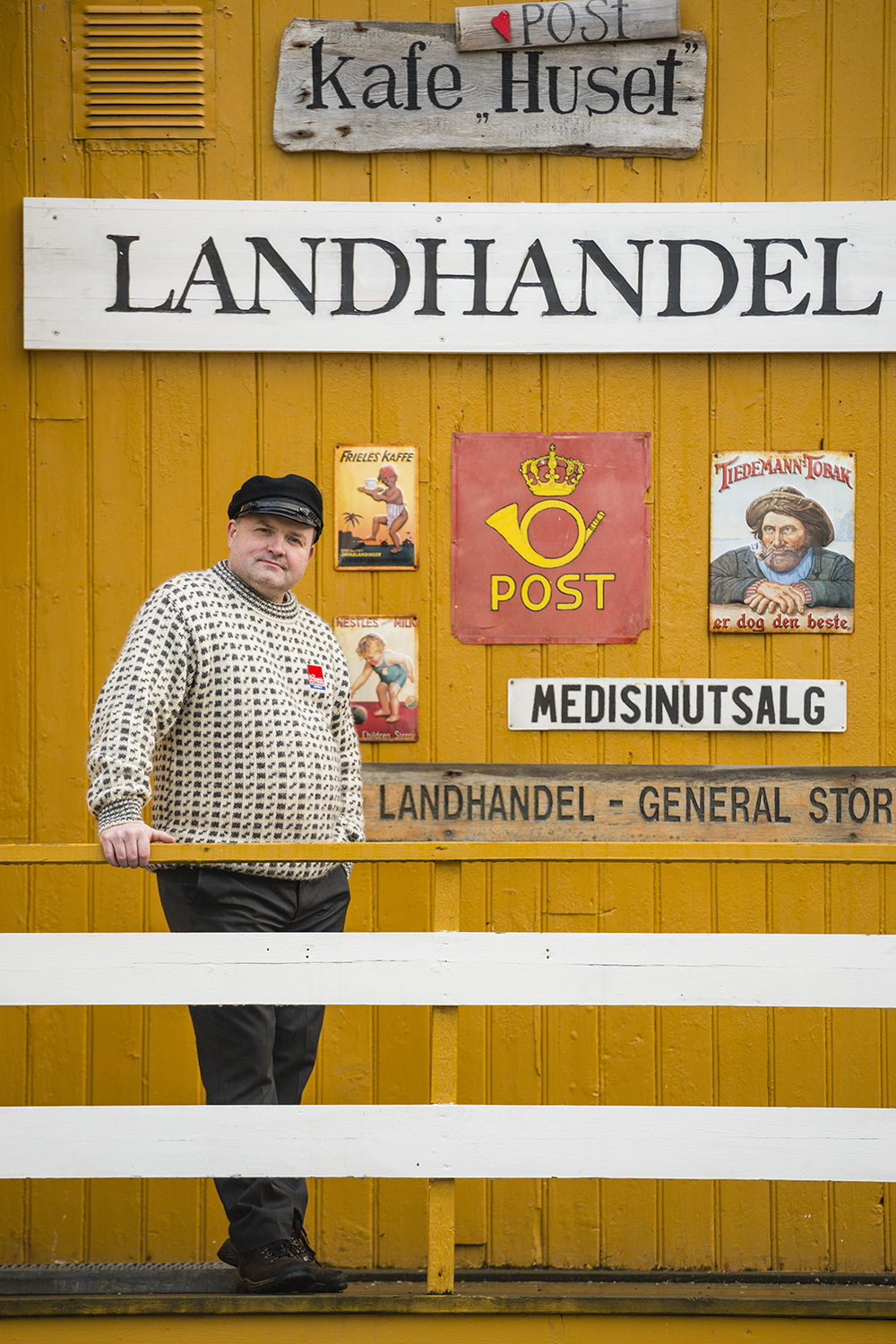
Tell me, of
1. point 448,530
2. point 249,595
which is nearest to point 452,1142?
point 249,595

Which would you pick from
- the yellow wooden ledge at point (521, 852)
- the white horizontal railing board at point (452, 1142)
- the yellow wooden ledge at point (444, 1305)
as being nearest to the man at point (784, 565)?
the yellow wooden ledge at point (521, 852)

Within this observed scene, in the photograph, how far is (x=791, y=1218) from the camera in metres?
3.41

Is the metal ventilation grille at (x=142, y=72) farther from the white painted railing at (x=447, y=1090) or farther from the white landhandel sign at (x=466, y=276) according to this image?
the white painted railing at (x=447, y=1090)

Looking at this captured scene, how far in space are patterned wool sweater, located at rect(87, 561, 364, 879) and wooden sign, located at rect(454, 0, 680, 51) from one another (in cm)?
203

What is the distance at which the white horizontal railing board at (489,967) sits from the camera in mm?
2408

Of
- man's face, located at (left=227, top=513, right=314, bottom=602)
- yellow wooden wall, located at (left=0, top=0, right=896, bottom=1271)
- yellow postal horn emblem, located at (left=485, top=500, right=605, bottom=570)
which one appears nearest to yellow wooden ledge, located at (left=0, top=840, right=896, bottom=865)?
man's face, located at (left=227, top=513, right=314, bottom=602)

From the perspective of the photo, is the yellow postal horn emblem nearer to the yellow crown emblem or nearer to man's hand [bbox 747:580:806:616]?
the yellow crown emblem

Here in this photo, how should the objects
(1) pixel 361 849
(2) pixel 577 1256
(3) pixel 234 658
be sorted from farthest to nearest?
(2) pixel 577 1256 < (3) pixel 234 658 < (1) pixel 361 849

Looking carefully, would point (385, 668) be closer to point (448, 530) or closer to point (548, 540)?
point (448, 530)

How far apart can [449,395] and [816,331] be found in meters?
1.16

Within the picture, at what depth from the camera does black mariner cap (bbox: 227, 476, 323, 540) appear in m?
2.64

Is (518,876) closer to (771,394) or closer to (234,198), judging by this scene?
(771,394)

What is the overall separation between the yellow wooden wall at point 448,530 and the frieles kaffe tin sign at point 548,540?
58 millimetres

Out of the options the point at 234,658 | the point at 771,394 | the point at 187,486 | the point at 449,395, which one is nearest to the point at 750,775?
the point at 771,394
